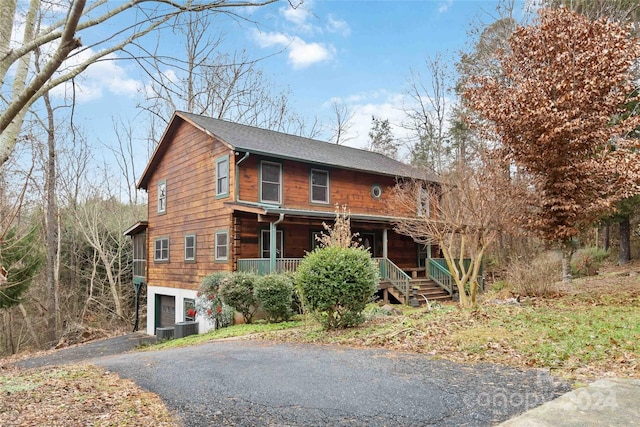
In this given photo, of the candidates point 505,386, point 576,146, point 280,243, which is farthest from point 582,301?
point 280,243

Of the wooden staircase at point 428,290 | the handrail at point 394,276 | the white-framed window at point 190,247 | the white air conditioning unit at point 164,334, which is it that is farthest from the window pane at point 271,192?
the wooden staircase at point 428,290

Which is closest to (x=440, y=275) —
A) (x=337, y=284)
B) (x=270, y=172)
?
(x=270, y=172)

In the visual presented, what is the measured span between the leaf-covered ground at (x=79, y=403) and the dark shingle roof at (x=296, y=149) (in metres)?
9.61

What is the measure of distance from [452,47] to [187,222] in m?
19.1

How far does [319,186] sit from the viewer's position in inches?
671

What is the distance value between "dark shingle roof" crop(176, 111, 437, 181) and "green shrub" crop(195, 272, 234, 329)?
4451mm

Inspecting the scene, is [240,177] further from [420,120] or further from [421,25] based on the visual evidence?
[420,120]

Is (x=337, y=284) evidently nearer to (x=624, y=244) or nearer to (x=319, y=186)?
(x=319, y=186)

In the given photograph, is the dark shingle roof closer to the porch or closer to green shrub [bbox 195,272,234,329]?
the porch

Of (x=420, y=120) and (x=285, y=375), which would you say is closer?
(x=285, y=375)

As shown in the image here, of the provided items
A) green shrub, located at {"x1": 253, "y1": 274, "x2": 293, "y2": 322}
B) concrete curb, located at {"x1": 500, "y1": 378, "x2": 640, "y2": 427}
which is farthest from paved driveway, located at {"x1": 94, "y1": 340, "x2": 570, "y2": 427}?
green shrub, located at {"x1": 253, "y1": 274, "x2": 293, "y2": 322}

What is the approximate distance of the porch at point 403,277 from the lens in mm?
13781

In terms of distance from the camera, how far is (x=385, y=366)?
5734 mm

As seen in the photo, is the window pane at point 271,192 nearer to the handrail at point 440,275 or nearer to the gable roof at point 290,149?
the gable roof at point 290,149
